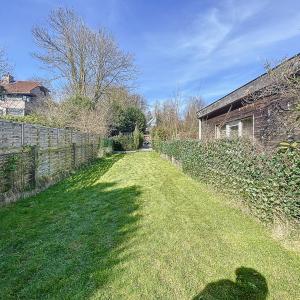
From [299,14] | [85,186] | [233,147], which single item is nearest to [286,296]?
[233,147]

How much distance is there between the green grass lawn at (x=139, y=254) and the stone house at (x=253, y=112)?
2041 millimetres

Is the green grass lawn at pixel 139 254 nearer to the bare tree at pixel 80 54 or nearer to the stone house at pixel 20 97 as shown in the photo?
the bare tree at pixel 80 54

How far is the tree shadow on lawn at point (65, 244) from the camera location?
2691 mm

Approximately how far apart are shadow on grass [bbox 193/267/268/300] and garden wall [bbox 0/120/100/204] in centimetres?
472

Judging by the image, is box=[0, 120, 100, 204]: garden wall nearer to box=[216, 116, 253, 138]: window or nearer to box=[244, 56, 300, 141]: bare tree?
box=[216, 116, 253, 138]: window

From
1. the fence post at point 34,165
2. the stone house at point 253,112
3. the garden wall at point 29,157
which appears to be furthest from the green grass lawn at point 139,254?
the stone house at point 253,112

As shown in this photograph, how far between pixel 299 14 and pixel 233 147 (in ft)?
10.2

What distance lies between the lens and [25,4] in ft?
40.3

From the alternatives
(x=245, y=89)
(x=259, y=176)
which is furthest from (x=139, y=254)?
(x=245, y=89)

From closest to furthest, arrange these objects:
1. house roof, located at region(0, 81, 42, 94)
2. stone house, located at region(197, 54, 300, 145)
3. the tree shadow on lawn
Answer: the tree shadow on lawn, stone house, located at region(197, 54, 300, 145), house roof, located at region(0, 81, 42, 94)

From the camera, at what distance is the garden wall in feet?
19.2

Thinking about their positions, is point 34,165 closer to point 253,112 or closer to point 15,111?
point 253,112

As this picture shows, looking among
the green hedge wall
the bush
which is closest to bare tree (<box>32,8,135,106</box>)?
the bush

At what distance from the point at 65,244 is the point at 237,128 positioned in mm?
6790
